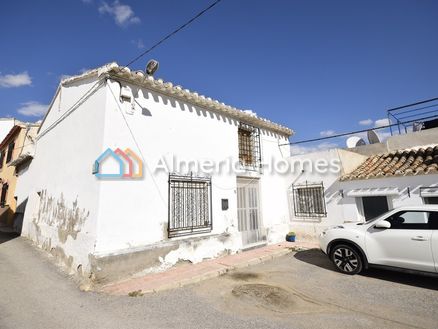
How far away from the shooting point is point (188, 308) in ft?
13.2

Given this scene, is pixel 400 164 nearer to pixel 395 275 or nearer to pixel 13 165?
pixel 395 275

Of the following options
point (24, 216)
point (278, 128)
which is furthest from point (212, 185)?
point (24, 216)

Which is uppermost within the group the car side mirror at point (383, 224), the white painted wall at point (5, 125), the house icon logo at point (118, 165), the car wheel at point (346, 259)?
the white painted wall at point (5, 125)

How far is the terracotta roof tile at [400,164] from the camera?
7261mm

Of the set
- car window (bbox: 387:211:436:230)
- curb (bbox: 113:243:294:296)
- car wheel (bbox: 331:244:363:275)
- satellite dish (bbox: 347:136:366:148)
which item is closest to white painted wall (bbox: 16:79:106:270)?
curb (bbox: 113:243:294:296)

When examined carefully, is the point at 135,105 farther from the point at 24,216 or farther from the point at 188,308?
the point at 24,216

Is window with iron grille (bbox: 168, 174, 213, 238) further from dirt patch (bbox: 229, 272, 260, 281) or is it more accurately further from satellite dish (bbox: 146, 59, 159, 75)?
satellite dish (bbox: 146, 59, 159, 75)

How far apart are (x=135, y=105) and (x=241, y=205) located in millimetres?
4827

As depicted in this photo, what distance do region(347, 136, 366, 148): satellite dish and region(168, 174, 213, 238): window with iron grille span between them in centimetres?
669

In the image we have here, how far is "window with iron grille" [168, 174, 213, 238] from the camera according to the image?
21.0 ft

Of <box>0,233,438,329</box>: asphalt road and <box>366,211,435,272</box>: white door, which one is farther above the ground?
<box>366,211,435,272</box>: white door

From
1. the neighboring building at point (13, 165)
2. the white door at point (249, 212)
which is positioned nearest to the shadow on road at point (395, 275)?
the white door at point (249, 212)

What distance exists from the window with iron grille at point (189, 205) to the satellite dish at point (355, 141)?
22.0 feet

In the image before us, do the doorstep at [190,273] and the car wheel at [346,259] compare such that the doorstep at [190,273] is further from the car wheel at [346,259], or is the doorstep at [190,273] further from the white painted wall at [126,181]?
the car wheel at [346,259]
